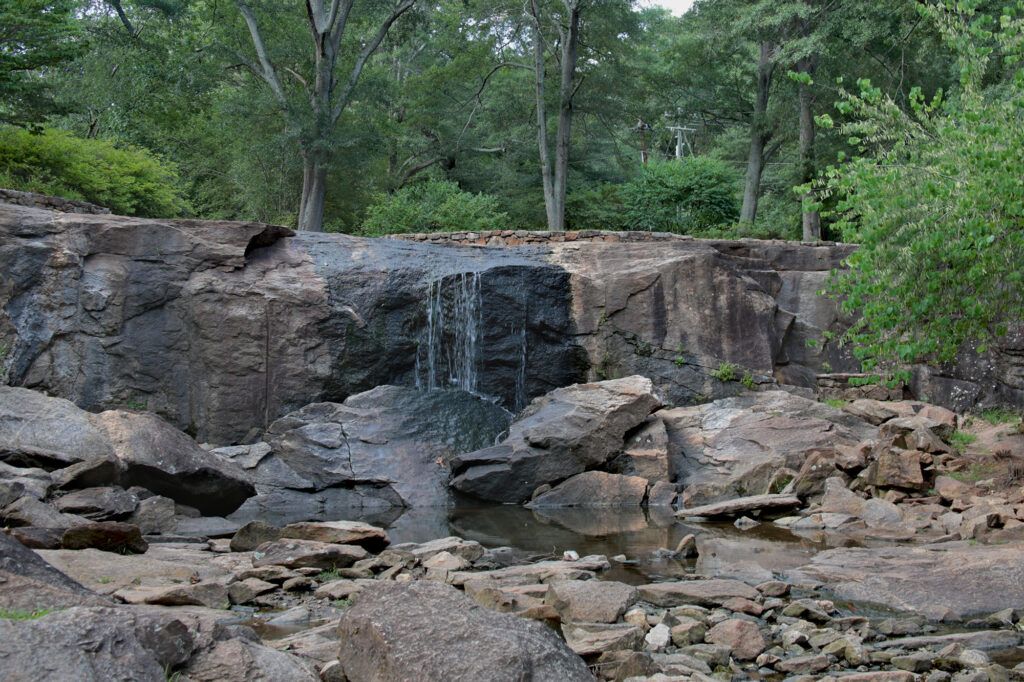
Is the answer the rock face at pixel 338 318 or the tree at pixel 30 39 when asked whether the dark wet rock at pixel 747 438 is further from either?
the tree at pixel 30 39

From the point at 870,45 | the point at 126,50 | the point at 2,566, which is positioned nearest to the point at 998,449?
the point at 2,566

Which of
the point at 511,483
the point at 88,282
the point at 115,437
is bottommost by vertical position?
the point at 511,483

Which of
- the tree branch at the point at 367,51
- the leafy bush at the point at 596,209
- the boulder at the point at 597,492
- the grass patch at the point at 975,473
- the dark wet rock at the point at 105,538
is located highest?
the tree branch at the point at 367,51

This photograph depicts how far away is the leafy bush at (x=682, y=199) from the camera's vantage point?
86.6 ft

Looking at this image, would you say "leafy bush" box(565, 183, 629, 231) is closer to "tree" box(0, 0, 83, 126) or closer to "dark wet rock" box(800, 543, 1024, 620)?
"tree" box(0, 0, 83, 126)

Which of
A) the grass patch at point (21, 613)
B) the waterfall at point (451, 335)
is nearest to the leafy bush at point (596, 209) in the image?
the waterfall at point (451, 335)

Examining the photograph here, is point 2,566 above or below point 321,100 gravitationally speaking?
below

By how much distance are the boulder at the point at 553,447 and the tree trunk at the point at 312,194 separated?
1212cm

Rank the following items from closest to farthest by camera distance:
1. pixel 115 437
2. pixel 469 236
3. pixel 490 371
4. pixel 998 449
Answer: pixel 115 437, pixel 998 449, pixel 490 371, pixel 469 236

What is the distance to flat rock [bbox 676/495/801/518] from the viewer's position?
10.4 meters

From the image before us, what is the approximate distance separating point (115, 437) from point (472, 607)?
23.0ft

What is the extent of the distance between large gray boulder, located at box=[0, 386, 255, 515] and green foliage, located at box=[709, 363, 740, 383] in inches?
295

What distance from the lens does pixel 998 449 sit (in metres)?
11.7

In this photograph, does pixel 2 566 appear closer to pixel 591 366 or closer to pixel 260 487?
pixel 260 487
